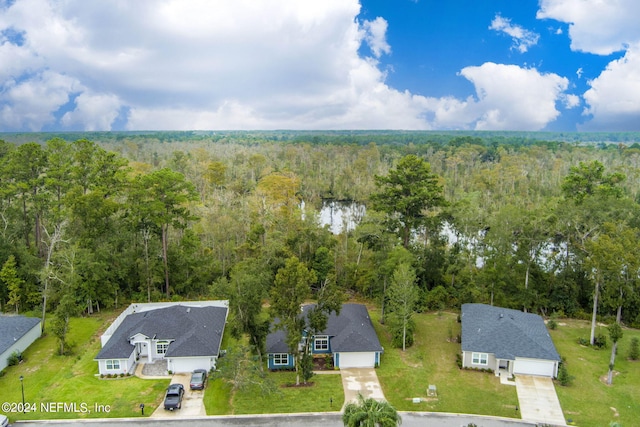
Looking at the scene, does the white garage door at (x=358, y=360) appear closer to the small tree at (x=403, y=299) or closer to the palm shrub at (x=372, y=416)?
the small tree at (x=403, y=299)

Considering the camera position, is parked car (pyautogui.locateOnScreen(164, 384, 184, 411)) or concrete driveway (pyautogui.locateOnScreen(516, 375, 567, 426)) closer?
concrete driveway (pyautogui.locateOnScreen(516, 375, 567, 426))

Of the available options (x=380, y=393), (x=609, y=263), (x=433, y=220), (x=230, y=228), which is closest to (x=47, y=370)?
(x=380, y=393)

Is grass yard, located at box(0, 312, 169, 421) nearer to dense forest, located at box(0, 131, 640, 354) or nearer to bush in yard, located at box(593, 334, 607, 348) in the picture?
dense forest, located at box(0, 131, 640, 354)

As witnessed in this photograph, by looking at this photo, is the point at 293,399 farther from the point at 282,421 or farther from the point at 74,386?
the point at 74,386

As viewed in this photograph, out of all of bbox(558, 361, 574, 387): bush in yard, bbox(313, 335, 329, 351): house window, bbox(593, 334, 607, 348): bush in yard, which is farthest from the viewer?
bbox(593, 334, 607, 348): bush in yard

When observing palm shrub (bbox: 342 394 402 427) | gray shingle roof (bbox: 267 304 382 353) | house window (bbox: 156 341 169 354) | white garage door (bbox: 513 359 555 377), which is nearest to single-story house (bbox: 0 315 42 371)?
house window (bbox: 156 341 169 354)
